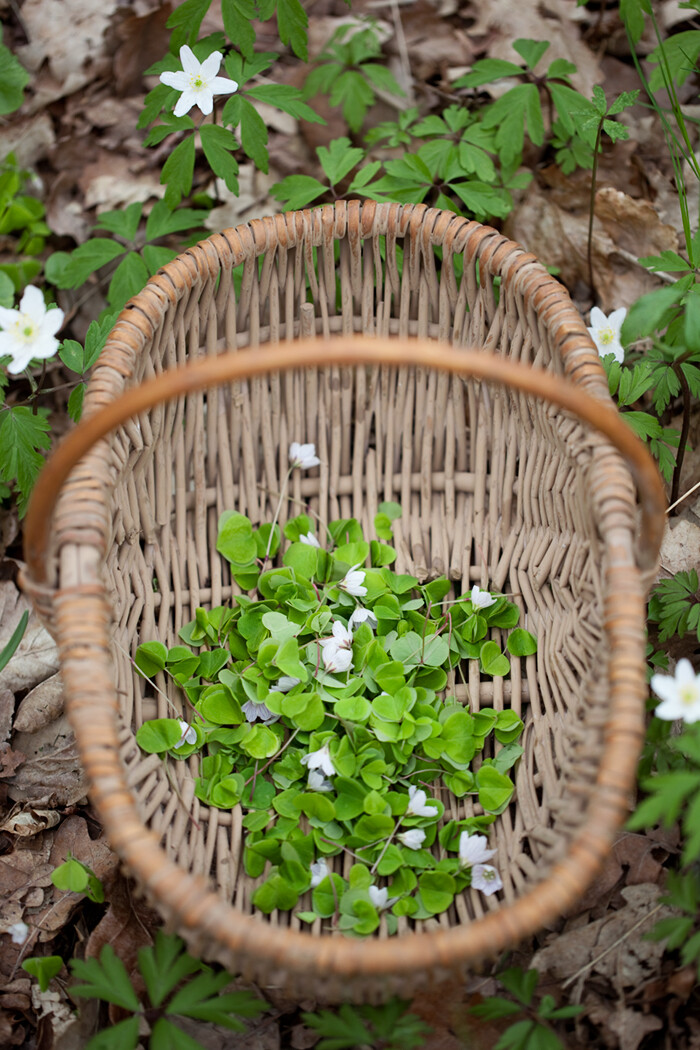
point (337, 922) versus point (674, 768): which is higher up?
Result: point (674, 768)

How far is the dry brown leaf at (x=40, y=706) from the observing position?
5.23 feet

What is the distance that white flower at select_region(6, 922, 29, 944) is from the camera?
135cm

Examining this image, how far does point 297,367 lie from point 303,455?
2.40ft

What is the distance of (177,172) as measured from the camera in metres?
1.66

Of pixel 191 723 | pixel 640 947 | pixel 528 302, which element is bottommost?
pixel 640 947

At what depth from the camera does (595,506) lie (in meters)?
1.19

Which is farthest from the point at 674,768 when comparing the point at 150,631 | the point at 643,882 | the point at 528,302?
the point at 150,631

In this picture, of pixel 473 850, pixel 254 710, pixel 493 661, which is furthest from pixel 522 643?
pixel 254 710

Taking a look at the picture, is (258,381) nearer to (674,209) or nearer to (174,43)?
(174,43)

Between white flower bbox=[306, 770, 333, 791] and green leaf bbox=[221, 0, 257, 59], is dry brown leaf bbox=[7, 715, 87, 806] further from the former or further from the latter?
green leaf bbox=[221, 0, 257, 59]

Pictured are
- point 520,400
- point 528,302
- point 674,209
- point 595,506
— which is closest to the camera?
point 595,506

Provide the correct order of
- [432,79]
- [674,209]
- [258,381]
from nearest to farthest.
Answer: [258,381], [674,209], [432,79]

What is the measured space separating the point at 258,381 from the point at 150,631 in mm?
553

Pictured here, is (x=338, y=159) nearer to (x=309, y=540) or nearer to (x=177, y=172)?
(x=177, y=172)
